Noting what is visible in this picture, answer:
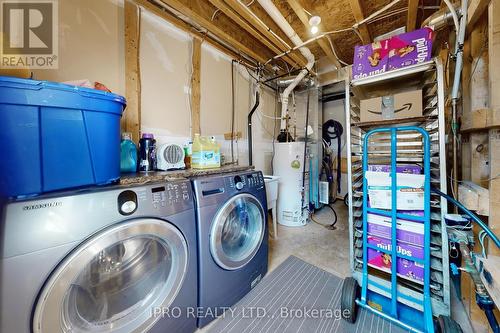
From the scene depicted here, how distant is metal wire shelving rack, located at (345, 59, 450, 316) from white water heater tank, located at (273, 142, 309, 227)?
108 centimetres

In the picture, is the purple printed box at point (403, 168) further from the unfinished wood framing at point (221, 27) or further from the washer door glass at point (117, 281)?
the unfinished wood framing at point (221, 27)

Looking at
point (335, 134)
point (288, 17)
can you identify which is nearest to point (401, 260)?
point (288, 17)

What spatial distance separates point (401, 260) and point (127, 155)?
1.94 m

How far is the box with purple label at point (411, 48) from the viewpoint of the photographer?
3.38 feet

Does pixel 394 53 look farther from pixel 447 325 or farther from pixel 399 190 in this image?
pixel 447 325

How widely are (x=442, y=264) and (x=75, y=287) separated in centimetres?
183

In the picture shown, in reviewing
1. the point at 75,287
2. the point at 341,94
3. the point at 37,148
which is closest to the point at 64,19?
the point at 37,148

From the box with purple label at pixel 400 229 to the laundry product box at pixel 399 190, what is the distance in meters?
0.09

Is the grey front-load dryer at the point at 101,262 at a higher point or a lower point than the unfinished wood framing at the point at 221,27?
lower

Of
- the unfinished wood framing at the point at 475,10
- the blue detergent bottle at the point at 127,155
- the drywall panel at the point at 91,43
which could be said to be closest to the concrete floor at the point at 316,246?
the blue detergent bottle at the point at 127,155

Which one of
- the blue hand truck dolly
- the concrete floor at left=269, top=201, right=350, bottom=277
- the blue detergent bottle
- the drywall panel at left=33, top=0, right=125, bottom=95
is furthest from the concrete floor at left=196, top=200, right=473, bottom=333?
the drywall panel at left=33, top=0, right=125, bottom=95

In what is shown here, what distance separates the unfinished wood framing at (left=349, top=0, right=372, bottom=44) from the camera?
1.55m

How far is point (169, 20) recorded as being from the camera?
1634 millimetres

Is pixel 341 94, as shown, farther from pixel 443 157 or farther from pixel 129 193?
pixel 129 193
